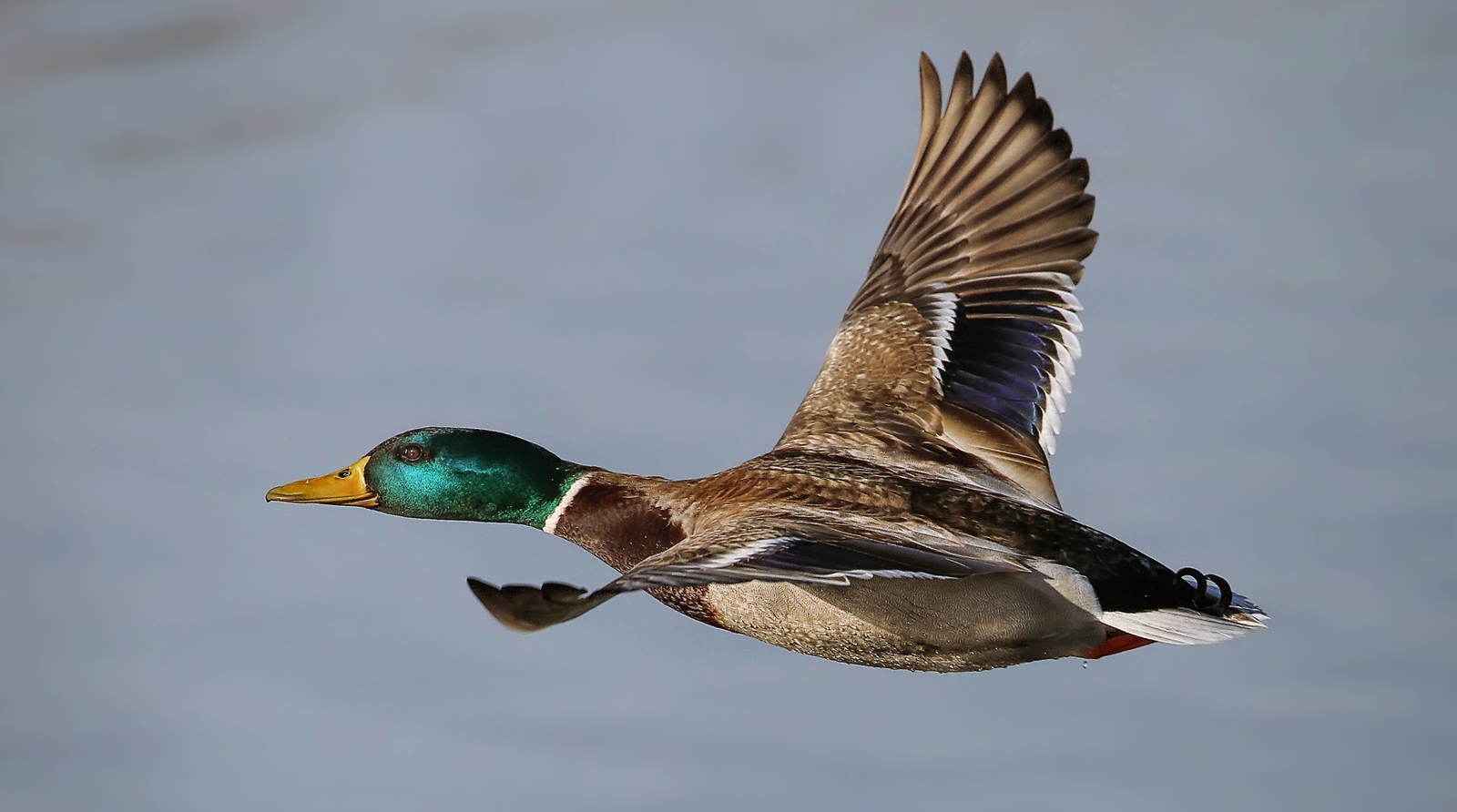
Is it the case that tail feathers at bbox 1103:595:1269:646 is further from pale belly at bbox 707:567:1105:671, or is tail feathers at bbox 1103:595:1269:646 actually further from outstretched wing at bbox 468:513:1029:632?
outstretched wing at bbox 468:513:1029:632

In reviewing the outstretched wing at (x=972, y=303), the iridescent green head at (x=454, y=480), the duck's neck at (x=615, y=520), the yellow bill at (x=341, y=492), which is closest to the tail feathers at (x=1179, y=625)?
the outstretched wing at (x=972, y=303)

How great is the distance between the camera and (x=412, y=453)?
616cm

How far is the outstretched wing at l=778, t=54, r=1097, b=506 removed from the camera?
247 inches

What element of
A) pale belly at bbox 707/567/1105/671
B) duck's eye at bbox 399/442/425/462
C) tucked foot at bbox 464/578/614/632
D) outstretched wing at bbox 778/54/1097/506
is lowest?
tucked foot at bbox 464/578/614/632

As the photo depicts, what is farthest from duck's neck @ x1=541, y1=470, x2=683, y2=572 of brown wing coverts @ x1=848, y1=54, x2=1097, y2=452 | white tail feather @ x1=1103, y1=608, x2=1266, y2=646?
white tail feather @ x1=1103, y1=608, x2=1266, y2=646

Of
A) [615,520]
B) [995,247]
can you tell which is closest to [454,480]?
[615,520]

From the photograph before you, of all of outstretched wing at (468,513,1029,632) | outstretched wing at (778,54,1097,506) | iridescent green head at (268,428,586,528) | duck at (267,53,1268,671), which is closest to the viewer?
outstretched wing at (468,513,1029,632)

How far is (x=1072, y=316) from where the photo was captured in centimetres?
663

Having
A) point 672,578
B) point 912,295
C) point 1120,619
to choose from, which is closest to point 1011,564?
point 1120,619

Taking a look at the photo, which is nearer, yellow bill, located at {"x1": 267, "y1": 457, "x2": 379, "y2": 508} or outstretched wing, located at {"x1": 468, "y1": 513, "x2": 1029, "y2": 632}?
outstretched wing, located at {"x1": 468, "y1": 513, "x2": 1029, "y2": 632}

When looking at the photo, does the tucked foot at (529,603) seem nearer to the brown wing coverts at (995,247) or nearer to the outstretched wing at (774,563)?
the outstretched wing at (774,563)

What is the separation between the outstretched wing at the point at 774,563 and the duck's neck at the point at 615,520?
74 centimetres

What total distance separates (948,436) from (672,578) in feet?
6.70

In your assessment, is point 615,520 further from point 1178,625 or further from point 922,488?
point 1178,625
